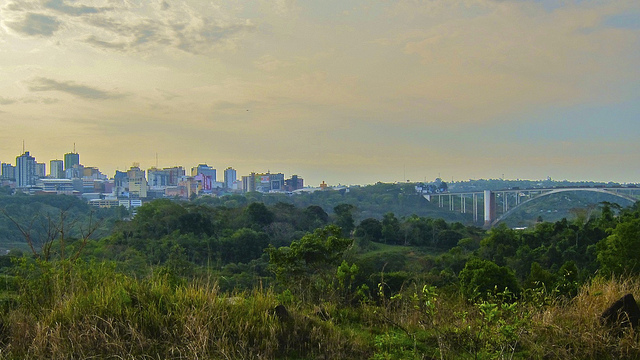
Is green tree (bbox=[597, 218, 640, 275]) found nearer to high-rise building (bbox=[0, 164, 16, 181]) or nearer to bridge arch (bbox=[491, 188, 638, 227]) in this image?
bridge arch (bbox=[491, 188, 638, 227])

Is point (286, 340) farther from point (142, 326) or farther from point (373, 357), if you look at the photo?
point (142, 326)

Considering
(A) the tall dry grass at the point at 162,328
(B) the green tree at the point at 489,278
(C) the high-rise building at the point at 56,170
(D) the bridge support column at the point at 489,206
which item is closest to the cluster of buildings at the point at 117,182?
(C) the high-rise building at the point at 56,170

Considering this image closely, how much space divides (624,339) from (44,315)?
509cm

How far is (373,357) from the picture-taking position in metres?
3.92

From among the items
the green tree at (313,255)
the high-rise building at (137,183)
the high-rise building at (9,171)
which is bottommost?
the green tree at (313,255)

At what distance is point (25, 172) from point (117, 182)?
51.1 ft

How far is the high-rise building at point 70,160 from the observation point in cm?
10312

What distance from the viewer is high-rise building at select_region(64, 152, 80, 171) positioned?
103125 millimetres

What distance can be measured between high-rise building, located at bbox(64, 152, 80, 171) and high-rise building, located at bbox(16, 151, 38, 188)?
43.7ft

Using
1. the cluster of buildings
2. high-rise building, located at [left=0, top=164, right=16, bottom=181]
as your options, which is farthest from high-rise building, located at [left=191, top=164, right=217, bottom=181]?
high-rise building, located at [left=0, top=164, right=16, bottom=181]

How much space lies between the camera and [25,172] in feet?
284

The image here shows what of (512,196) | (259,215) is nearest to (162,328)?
(259,215)

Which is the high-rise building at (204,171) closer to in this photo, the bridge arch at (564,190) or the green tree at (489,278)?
the bridge arch at (564,190)

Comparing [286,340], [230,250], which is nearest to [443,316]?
[286,340]
